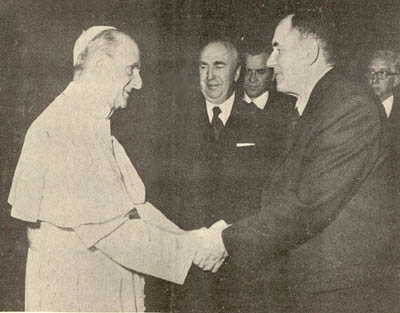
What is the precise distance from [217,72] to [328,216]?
40.3 inches

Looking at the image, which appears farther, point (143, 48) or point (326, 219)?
point (143, 48)

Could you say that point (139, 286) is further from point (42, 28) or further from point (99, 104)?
point (42, 28)

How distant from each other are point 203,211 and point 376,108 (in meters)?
1.13

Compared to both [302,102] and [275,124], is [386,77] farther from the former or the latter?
[275,124]

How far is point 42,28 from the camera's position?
11.7 ft

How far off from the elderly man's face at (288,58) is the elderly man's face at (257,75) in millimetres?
40

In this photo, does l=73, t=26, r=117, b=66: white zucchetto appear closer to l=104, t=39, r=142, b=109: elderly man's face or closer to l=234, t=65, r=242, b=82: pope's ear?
l=104, t=39, r=142, b=109: elderly man's face

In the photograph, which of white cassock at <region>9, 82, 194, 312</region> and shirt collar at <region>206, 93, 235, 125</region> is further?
shirt collar at <region>206, 93, 235, 125</region>

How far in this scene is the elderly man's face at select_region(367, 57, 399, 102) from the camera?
3523 millimetres

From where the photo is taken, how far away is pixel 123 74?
357 centimetres

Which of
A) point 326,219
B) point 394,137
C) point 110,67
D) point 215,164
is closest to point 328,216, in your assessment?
point 326,219

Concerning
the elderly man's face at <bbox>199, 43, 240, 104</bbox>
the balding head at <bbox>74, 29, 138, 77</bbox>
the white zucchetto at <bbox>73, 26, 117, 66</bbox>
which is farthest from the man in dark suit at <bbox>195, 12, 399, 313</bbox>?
the white zucchetto at <bbox>73, 26, 117, 66</bbox>

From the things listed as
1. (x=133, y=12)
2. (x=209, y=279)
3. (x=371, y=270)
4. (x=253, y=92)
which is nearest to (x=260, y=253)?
(x=209, y=279)

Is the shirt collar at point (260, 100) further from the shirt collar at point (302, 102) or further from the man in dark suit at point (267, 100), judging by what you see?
the shirt collar at point (302, 102)
